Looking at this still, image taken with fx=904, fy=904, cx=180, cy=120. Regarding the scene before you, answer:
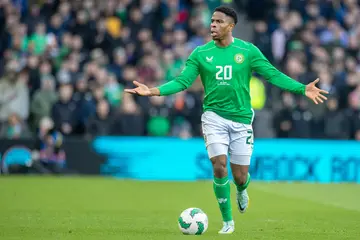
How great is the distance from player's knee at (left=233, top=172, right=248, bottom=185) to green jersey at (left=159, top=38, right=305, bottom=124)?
70 cm

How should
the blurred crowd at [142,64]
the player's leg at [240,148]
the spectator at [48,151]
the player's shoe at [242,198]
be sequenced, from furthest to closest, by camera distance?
the blurred crowd at [142,64], the spectator at [48,151], the player's shoe at [242,198], the player's leg at [240,148]

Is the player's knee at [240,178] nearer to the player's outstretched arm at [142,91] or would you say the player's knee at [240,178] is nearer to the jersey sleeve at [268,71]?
the jersey sleeve at [268,71]

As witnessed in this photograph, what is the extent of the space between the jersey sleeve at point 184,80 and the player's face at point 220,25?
0.38 m

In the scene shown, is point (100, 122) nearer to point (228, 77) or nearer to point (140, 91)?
point (228, 77)

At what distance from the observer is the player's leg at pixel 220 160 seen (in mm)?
11031

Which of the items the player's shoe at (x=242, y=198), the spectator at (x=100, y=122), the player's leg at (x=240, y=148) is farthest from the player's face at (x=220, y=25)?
the spectator at (x=100, y=122)

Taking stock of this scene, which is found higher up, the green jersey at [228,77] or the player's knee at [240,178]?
the green jersey at [228,77]


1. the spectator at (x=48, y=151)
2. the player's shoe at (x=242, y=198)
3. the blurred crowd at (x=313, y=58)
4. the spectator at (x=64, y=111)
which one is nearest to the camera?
the player's shoe at (x=242, y=198)

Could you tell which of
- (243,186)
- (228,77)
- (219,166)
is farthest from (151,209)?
(228,77)

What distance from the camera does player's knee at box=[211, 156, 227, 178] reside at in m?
11.0

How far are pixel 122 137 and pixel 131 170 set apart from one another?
0.87 meters

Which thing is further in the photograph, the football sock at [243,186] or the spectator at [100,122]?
the spectator at [100,122]

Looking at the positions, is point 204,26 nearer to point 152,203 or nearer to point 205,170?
point 205,170

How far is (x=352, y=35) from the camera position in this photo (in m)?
26.5
